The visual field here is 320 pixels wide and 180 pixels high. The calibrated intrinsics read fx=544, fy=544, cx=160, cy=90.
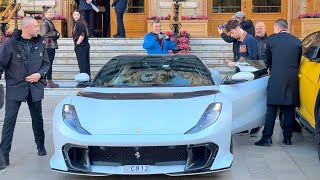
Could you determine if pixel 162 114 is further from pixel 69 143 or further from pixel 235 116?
pixel 235 116

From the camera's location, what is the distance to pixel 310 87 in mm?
7176

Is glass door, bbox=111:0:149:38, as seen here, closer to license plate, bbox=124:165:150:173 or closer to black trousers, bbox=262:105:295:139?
black trousers, bbox=262:105:295:139

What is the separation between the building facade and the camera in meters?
17.6

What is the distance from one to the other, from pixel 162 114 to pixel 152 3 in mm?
12444

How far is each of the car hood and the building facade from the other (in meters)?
11.4

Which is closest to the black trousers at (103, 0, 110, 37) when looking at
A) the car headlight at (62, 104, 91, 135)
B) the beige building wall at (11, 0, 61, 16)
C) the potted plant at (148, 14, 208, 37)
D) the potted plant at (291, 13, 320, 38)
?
the beige building wall at (11, 0, 61, 16)

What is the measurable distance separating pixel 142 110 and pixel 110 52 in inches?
374

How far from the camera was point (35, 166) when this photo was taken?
673cm

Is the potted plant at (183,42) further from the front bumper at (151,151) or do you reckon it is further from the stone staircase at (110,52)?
the front bumper at (151,151)

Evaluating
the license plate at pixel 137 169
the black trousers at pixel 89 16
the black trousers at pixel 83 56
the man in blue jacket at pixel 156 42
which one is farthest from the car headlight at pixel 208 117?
the black trousers at pixel 89 16

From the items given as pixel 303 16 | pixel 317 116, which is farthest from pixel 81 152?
pixel 303 16

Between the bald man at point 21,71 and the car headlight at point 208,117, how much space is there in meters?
2.24

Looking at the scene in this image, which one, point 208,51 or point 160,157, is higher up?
point 208,51

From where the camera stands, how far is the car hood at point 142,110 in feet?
18.4
